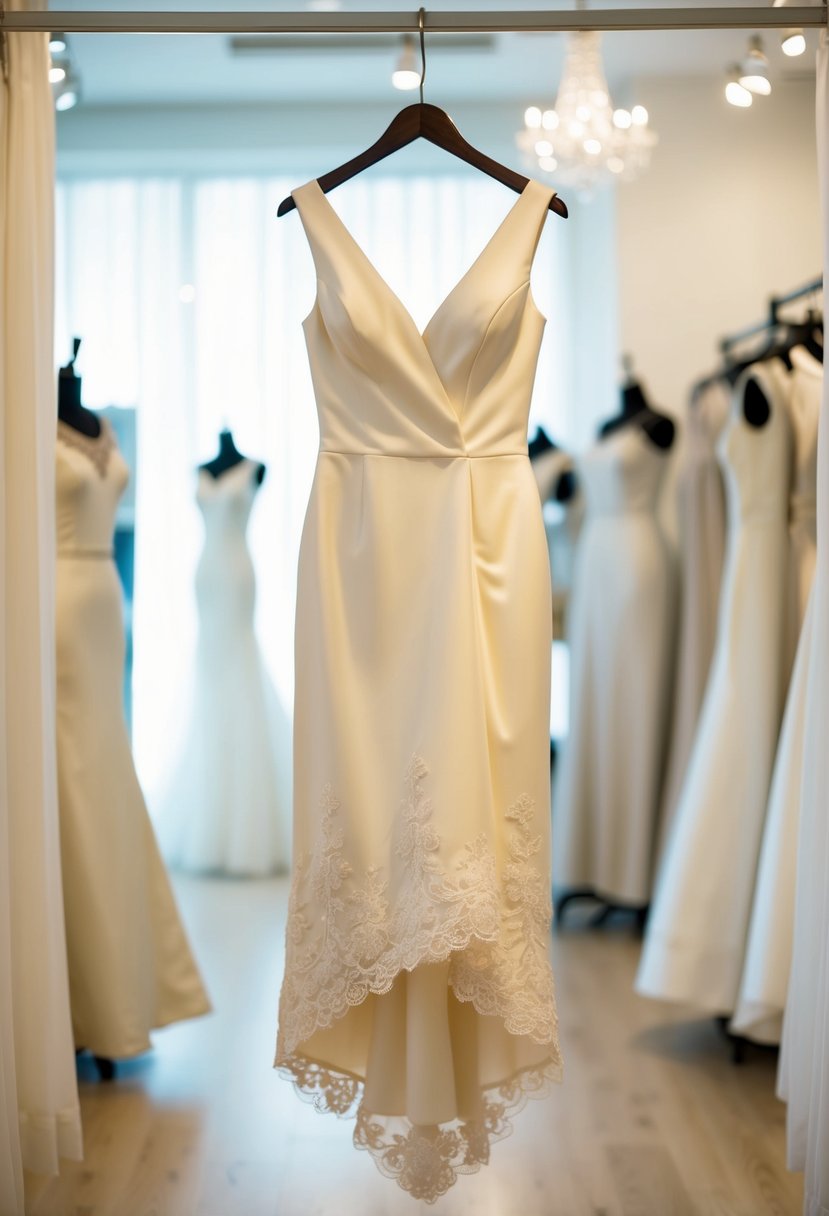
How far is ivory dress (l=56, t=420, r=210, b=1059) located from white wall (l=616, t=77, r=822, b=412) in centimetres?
250

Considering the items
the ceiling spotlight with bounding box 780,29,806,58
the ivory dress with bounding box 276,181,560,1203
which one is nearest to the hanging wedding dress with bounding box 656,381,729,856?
the ceiling spotlight with bounding box 780,29,806,58

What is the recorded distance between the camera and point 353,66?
4.39 metres

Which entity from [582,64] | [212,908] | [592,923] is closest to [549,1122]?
[592,923]

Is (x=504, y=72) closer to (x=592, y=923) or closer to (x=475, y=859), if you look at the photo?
(x=592, y=923)

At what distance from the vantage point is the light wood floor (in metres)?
2.17

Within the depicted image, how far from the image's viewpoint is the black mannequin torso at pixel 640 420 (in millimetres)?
3928

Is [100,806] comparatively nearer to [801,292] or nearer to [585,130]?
[801,292]

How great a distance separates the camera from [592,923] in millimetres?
4102

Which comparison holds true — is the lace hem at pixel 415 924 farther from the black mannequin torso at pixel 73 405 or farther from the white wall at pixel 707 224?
the white wall at pixel 707 224

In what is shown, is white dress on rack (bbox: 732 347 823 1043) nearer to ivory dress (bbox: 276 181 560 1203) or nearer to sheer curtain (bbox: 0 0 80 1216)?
ivory dress (bbox: 276 181 560 1203)

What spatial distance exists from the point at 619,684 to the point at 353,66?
2650mm

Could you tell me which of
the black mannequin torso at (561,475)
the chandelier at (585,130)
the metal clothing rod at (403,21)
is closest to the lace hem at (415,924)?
the metal clothing rod at (403,21)

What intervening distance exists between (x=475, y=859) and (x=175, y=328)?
12.8ft

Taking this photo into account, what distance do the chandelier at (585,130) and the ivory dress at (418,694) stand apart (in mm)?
1712
